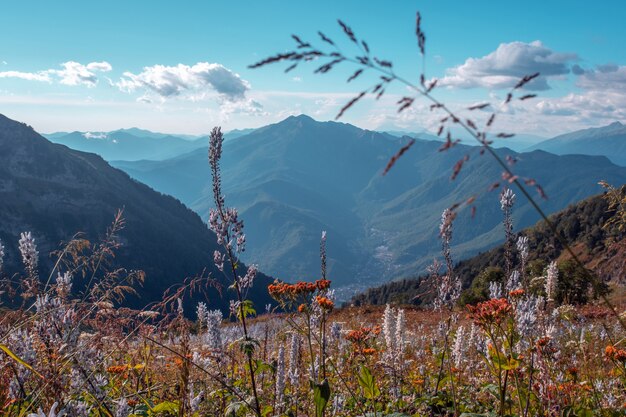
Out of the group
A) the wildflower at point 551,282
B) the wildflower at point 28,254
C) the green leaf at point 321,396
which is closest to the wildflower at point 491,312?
the wildflower at point 551,282

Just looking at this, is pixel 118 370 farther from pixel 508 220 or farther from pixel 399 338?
pixel 508 220

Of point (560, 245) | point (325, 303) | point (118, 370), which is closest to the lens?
point (325, 303)

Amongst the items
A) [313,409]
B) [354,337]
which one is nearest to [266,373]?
[313,409]

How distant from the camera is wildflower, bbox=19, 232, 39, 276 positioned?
4.09 m

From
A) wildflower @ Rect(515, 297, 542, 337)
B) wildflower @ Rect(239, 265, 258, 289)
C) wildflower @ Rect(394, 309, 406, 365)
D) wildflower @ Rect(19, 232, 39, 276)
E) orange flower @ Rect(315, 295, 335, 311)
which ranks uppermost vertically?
wildflower @ Rect(19, 232, 39, 276)

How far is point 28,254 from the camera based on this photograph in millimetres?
4223

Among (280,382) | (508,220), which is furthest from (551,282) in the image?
(280,382)

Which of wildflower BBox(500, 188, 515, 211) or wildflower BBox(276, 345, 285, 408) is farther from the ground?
wildflower BBox(500, 188, 515, 211)

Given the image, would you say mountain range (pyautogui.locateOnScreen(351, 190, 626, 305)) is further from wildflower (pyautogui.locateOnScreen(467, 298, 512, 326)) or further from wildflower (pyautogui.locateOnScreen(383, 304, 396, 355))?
wildflower (pyautogui.locateOnScreen(467, 298, 512, 326))

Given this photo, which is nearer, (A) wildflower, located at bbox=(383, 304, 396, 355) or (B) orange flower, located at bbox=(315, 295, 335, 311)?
(B) orange flower, located at bbox=(315, 295, 335, 311)

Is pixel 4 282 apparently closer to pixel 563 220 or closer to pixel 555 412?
pixel 555 412

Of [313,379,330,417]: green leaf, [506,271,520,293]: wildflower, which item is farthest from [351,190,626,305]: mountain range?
[313,379,330,417]: green leaf

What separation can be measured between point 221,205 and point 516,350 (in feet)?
10.3

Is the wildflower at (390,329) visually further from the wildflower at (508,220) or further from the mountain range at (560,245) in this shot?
the mountain range at (560,245)
